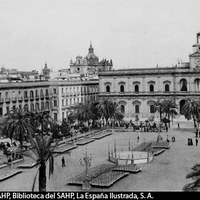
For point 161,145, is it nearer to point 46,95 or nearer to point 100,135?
point 100,135

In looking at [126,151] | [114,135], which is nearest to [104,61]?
[114,135]

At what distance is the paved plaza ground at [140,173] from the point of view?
26094mm

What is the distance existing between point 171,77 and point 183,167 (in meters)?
37.8

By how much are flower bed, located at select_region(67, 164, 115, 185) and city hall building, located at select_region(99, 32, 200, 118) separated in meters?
37.5

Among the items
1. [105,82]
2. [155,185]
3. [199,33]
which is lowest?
[155,185]

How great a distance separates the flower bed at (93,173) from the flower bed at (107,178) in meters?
0.56

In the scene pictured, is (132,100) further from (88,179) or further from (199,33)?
(88,179)

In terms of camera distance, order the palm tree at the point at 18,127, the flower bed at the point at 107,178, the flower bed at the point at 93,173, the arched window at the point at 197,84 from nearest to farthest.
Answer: the flower bed at the point at 107,178 < the flower bed at the point at 93,173 < the palm tree at the point at 18,127 < the arched window at the point at 197,84

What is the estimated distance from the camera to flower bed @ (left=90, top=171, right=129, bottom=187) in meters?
26.2

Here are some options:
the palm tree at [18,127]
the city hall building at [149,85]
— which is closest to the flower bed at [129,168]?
the palm tree at [18,127]

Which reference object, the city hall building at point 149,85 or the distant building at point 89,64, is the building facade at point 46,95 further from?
the distant building at point 89,64

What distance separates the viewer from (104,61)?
445 ft

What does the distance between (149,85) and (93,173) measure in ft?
137

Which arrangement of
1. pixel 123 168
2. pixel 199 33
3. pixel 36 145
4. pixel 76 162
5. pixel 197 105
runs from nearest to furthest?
pixel 36 145, pixel 123 168, pixel 76 162, pixel 197 105, pixel 199 33
